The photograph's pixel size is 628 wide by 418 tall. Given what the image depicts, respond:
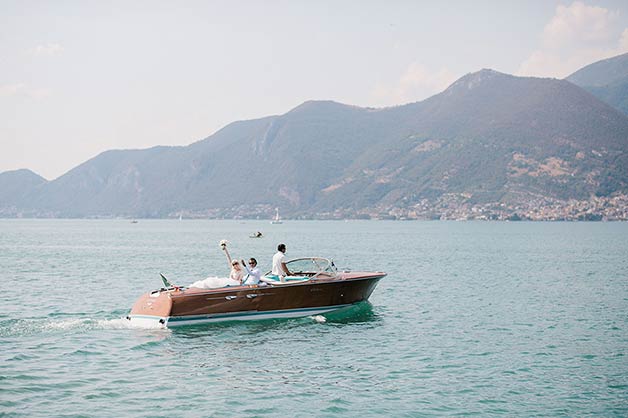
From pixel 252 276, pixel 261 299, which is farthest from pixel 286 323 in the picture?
pixel 252 276

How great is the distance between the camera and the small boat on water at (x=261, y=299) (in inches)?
818

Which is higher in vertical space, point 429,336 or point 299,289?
point 299,289

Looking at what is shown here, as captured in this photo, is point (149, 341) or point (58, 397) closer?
point (58, 397)

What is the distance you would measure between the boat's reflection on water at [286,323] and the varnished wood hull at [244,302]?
191mm

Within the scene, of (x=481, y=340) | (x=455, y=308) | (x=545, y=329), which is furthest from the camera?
(x=455, y=308)

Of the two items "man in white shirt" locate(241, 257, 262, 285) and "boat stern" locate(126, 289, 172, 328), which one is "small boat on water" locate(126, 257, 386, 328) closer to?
"boat stern" locate(126, 289, 172, 328)

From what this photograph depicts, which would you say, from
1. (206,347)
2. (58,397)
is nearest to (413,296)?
(206,347)

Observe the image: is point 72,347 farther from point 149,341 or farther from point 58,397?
point 58,397

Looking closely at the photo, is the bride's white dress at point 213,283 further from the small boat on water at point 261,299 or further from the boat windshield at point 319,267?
the boat windshield at point 319,267

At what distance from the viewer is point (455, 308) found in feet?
90.7

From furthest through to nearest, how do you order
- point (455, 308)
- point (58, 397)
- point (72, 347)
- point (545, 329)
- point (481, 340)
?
point (455, 308) → point (545, 329) → point (481, 340) → point (72, 347) → point (58, 397)

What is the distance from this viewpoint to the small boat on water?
20781 millimetres

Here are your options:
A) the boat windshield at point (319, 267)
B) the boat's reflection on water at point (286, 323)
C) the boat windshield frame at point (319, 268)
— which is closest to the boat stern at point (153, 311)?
the boat's reflection on water at point (286, 323)

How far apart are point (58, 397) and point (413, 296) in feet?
66.5
